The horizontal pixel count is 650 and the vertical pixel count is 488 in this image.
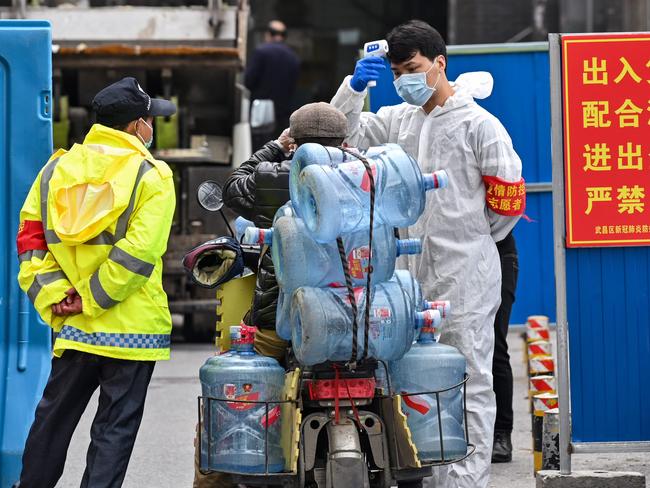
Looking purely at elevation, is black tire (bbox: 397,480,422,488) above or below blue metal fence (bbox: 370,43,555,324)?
below

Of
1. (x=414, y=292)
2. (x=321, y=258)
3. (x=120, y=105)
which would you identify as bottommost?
(x=414, y=292)

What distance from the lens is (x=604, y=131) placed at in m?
6.60

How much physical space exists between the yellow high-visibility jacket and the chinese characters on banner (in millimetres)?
1757

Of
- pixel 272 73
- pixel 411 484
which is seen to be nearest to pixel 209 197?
pixel 411 484

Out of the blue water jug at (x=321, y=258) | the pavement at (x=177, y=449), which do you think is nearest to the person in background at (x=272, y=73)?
the pavement at (x=177, y=449)

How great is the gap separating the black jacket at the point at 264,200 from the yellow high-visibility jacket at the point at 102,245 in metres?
0.38

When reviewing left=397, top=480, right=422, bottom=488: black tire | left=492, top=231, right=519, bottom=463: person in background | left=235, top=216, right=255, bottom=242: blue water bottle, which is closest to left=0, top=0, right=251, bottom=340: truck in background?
left=492, top=231, right=519, bottom=463: person in background

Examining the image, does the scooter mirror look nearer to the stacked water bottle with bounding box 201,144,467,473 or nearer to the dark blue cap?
the dark blue cap

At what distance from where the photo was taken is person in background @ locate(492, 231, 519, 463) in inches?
311

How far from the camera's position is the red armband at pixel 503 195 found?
21.4 feet

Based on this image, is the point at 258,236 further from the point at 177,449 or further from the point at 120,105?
the point at 177,449

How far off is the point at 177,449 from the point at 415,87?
9.83 ft

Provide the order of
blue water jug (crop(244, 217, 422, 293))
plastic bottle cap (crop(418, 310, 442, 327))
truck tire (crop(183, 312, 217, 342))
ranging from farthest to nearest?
truck tire (crop(183, 312, 217, 342)) < plastic bottle cap (crop(418, 310, 442, 327)) < blue water jug (crop(244, 217, 422, 293))

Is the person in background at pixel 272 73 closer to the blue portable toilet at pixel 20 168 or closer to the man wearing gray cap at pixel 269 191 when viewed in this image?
the blue portable toilet at pixel 20 168
